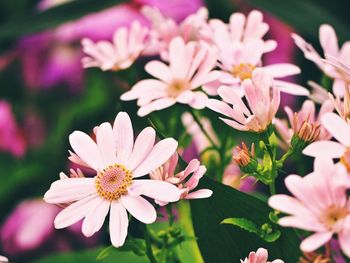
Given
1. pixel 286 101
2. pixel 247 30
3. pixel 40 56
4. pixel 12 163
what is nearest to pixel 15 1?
Answer: pixel 40 56

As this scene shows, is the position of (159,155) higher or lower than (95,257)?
higher

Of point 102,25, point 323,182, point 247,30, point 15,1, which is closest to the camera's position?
point 323,182

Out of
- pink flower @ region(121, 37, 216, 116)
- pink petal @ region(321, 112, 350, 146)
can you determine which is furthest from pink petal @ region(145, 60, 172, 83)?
pink petal @ region(321, 112, 350, 146)

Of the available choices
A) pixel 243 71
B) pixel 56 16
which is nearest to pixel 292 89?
pixel 243 71

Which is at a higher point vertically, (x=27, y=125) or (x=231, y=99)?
(x=231, y=99)

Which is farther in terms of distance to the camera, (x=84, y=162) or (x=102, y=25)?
(x=102, y=25)

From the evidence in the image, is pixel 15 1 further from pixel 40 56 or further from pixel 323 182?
pixel 323 182

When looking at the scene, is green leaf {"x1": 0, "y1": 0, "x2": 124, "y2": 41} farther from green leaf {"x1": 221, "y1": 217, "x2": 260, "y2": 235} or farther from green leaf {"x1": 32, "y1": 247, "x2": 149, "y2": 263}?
green leaf {"x1": 221, "y1": 217, "x2": 260, "y2": 235}

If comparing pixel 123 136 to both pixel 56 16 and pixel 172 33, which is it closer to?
pixel 172 33
